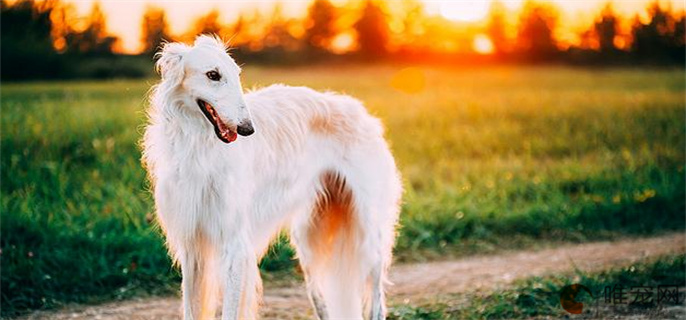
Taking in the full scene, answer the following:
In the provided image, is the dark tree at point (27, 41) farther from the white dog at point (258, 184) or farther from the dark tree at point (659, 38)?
the dark tree at point (659, 38)

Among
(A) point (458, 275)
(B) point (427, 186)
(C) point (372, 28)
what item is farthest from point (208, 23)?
(C) point (372, 28)

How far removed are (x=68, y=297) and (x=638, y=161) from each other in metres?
8.33

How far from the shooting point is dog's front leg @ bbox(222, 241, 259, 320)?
4.48 meters

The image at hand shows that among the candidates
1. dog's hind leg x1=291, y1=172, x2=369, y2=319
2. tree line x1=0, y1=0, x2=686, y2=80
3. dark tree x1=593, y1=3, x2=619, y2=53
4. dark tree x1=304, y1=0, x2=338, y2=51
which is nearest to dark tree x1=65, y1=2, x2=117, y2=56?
tree line x1=0, y1=0, x2=686, y2=80

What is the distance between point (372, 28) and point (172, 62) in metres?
44.8

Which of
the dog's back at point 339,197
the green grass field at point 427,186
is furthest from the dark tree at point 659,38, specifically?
the dog's back at point 339,197

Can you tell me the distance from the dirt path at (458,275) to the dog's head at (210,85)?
2.26m

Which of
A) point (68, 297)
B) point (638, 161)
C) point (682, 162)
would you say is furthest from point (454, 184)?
point (68, 297)

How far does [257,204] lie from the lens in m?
4.97

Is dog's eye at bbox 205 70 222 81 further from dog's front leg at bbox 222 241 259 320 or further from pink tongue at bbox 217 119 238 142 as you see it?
dog's front leg at bbox 222 241 259 320

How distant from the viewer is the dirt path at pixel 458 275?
5.97 metres

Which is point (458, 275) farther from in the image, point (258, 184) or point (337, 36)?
point (337, 36)

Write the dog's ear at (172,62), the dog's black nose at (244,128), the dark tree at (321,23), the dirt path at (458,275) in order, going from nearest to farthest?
the dog's black nose at (244,128)
the dog's ear at (172,62)
the dirt path at (458,275)
the dark tree at (321,23)

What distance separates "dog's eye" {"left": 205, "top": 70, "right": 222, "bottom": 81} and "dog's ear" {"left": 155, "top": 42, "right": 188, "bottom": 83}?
16cm
